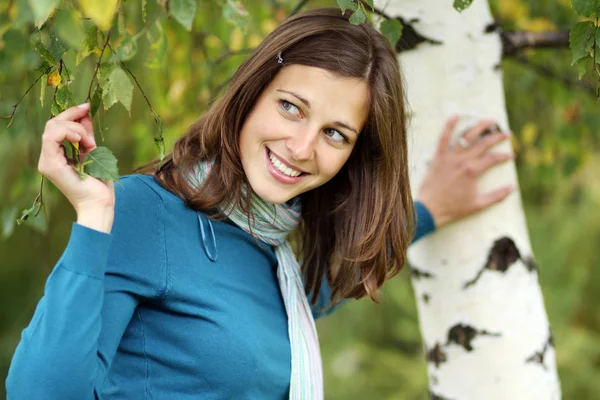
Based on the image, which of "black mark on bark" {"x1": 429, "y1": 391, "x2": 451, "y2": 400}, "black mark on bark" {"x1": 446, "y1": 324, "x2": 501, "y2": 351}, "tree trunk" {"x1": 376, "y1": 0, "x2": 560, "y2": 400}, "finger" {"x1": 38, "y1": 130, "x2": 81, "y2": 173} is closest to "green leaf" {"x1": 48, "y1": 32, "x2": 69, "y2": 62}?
"finger" {"x1": 38, "y1": 130, "x2": 81, "y2": 173}

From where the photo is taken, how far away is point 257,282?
1320 mm

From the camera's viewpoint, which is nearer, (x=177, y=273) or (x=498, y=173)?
(x=177, y=273)

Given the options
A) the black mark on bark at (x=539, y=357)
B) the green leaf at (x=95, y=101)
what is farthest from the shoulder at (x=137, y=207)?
the black mark on bark at (x=539, y=357)

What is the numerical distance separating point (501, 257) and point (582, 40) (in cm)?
58

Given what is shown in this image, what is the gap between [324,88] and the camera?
3.95ft

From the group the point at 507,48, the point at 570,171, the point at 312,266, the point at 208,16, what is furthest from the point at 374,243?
the point at 208,16

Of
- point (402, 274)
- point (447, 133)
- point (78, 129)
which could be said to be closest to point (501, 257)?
point (447, 133)

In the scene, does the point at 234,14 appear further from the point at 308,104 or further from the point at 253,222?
the point at 253,222

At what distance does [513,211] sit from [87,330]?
0.97 m

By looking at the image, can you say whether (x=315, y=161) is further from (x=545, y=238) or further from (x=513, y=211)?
(x=545, y=238)

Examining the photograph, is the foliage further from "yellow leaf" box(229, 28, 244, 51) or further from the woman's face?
"yellow leaf" box(229, 28, 244, 51)

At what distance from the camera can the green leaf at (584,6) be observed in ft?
3.28

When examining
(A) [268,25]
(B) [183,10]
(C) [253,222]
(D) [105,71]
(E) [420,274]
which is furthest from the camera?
(A) [268,25]

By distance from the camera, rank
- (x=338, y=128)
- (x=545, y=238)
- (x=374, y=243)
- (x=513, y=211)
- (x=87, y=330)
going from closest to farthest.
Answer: (x=87, y=330)
(x=338, y=128)
(x=374, y=243)
(x=513, y=211)
(x=545, y=238)
